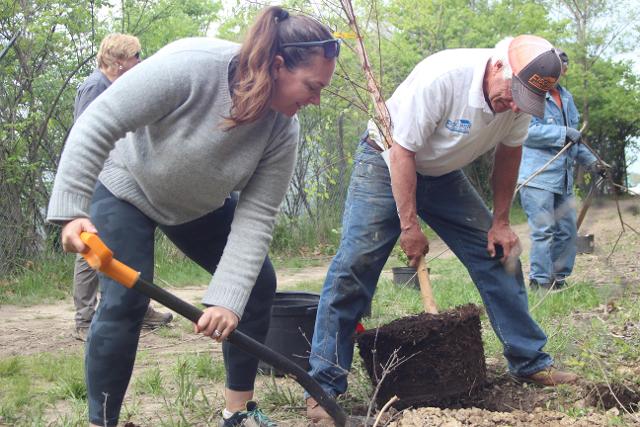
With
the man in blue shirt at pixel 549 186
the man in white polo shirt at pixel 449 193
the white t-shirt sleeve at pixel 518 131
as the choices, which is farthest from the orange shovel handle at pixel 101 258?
the man in blue shirt at pixel 549 186

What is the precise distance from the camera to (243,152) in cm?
285

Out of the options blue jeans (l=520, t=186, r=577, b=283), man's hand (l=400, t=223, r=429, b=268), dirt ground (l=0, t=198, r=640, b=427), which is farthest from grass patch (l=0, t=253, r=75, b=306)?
man's hand (l=400, t=223, r=429, b=268)

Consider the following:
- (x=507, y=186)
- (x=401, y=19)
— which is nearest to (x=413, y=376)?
(x=507, y=186)

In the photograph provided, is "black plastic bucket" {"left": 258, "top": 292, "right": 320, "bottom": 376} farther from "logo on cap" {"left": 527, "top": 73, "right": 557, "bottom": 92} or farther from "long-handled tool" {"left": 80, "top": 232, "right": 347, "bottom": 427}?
"logo on cap" {"left": 527, "top": 73, "right": 557, "bottom": 92}

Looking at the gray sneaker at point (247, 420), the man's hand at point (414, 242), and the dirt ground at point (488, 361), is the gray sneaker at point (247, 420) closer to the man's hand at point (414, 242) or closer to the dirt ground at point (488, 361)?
the dirt ground at point (488, 361)

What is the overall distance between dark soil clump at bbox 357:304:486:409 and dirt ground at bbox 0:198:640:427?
225 millimetres

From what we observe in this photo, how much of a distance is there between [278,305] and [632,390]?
1.89 m

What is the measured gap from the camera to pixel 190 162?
278 centimetres

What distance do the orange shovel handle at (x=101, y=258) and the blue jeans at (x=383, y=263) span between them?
1.28 metres

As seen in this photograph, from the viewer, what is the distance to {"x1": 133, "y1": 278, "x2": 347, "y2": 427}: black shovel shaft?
2.44 metres

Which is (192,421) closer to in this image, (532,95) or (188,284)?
(532,95)

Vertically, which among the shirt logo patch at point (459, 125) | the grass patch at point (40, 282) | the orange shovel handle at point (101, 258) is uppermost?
the shirt logo patch at point (459, 125)

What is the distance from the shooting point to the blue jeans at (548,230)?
642 cm

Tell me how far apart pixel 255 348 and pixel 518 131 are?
5.61ft
